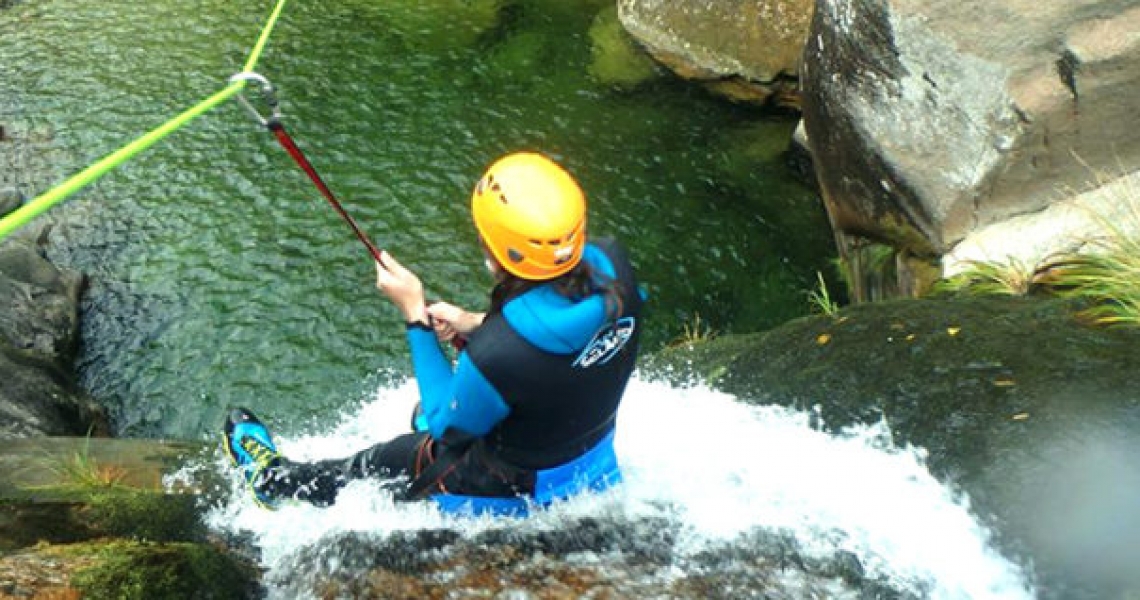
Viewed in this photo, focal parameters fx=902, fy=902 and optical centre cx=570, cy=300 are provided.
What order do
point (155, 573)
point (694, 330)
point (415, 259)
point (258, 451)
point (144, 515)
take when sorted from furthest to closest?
point (415, 259)
point (694, 330)
point (258, 451)
point (144, 515)
point (155, 573)

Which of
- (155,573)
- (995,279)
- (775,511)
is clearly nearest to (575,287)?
(775,511)

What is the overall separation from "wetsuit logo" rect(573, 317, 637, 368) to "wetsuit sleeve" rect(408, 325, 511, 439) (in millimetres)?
367

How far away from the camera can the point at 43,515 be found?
4.27 meters

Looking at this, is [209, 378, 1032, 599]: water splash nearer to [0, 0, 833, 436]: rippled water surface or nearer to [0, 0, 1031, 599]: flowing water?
[0, 0, 1031, 599]: flowing water

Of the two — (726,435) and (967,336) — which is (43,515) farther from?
(967,336)

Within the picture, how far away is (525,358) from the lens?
336 cm

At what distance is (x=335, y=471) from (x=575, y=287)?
2.10 m

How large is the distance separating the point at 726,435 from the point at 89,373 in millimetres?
6054

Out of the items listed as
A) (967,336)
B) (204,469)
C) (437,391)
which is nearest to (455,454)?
(437,391)

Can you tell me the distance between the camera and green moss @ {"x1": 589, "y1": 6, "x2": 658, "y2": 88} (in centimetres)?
1274

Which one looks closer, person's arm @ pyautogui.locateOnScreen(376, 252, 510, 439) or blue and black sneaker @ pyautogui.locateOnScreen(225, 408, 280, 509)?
person's arm @ pyautogui.locateOnScreen(376, 252, 510, 439)

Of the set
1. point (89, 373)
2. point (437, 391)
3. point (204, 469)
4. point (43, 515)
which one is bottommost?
point (89, 373)

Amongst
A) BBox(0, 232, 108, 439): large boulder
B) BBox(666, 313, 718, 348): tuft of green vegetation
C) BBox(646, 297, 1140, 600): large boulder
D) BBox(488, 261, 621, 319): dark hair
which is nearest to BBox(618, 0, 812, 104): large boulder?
BBox(666, 313, 718, 348): tuft of green vegetation

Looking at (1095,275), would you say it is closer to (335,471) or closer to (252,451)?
(335,471)
